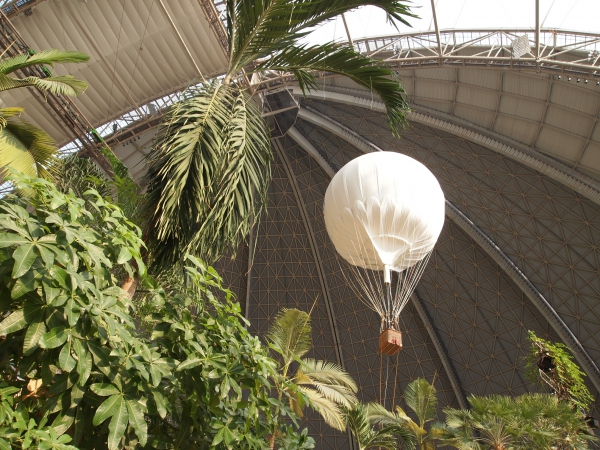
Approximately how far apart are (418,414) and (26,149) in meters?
12.4

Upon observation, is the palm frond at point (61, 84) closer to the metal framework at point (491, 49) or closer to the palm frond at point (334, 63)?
the palm frond at point (334, 63)

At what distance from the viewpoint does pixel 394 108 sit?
6.07m

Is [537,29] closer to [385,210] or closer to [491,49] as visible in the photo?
[491,49]

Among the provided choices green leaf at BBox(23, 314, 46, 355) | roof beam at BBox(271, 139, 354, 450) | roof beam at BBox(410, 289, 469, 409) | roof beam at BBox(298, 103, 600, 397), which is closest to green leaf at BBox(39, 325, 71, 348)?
green leaf at BBox(23, 314, 46, 355)

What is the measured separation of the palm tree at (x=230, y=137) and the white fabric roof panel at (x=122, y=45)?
1327 cm

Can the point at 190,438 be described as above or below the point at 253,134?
below

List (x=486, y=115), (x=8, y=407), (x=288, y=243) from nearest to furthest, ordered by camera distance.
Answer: (x=8, y=407) < (x=486, y=115) < (x=288, y=243)

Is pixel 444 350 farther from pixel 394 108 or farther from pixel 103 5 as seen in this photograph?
pixel 394 108

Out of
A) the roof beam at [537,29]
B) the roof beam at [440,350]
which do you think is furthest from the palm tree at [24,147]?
the roof beam at [440,350]

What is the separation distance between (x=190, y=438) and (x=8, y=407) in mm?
1545

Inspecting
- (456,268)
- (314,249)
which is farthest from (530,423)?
(314,249)

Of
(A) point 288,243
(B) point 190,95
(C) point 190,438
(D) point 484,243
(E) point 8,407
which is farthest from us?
(A) point 288,243

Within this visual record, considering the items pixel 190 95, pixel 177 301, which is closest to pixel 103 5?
pixel 190 95

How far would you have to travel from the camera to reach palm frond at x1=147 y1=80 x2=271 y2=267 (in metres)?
4.85
